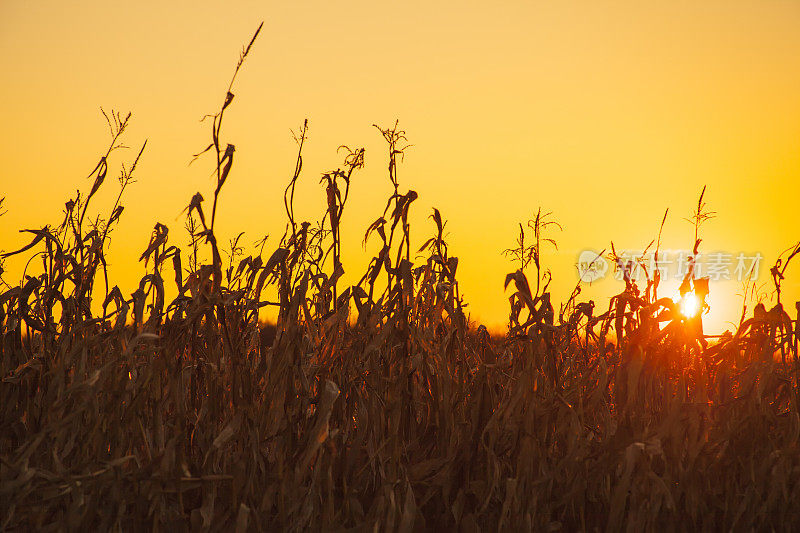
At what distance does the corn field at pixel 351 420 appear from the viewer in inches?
70.6

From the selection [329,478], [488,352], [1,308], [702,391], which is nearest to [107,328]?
[1,308]

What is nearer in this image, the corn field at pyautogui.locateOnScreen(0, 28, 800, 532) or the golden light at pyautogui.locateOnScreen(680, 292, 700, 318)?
the corn field at pyautogui.locateOnScreen(0, 28, 800, 532)

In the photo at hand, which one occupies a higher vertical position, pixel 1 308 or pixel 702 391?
pixel 1 308

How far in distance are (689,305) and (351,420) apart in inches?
49.5

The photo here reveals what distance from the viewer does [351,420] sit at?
2145 mm

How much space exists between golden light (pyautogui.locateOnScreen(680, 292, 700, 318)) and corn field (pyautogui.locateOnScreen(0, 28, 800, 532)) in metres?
0.04

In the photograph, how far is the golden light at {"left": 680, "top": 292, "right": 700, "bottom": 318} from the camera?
239cm

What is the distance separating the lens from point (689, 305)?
2518 millimetres

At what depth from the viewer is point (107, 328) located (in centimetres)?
258

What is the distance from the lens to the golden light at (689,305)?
239 centimetres

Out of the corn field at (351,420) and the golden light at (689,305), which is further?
the golden light at (689,305)

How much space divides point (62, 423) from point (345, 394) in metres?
0.77

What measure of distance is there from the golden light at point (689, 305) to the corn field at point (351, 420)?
41mm

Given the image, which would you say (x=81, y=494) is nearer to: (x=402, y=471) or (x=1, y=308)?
(x=402, y=471)
